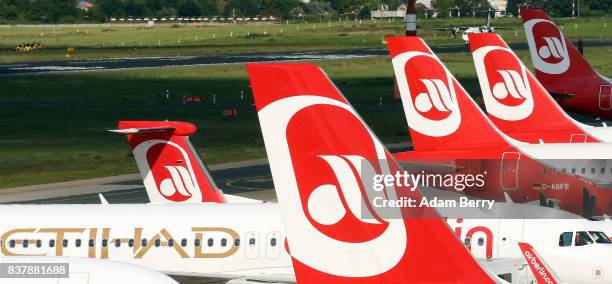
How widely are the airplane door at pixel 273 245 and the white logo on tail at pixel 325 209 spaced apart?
14.7m

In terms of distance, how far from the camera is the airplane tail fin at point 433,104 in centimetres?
5269

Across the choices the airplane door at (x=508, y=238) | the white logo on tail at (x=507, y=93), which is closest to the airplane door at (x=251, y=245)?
the airplane door at (x=508, y=238)

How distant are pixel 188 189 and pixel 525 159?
13.6 metres

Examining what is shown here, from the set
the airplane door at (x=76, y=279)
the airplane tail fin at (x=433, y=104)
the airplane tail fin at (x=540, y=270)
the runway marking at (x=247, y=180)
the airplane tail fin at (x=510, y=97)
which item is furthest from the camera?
the runway marking at (x=247, y=180)

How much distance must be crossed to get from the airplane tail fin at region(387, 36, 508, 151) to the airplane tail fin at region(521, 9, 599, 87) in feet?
104

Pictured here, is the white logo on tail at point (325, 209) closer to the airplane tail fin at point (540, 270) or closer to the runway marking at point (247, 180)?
the airplane tail fin at point (540, 270)

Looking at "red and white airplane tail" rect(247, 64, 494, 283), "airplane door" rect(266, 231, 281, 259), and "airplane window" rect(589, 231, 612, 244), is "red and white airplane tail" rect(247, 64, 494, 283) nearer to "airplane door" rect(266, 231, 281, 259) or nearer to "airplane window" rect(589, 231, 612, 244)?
"airplane window" rect(589, 231, 612, 244)

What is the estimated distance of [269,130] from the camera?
845 inches

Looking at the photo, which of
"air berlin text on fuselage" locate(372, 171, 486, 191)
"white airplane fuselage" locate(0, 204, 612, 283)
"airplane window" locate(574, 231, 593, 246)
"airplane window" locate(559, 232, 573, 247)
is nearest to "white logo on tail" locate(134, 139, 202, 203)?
A: "air berlin text on fuselage" locate(372, 171, 486, 191)

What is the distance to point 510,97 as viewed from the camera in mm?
61688

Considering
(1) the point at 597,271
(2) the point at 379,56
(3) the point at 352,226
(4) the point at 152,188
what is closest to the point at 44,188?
(4) the point at 152,188

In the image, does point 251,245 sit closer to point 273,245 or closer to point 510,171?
point 273,245

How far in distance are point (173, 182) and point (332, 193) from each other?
25.3 metres

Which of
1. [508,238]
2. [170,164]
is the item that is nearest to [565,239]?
[508,238]
